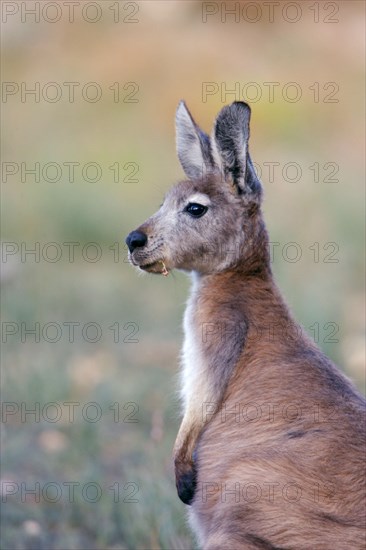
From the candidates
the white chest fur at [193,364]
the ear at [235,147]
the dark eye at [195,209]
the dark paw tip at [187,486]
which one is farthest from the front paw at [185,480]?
the ear at [235,147]

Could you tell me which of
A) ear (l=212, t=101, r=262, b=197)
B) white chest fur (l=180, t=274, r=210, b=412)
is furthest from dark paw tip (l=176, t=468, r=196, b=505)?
ear (l=212, t=101, r=262, b=197)

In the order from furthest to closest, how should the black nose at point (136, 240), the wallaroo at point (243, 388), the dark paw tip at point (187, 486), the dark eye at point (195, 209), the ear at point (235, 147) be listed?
the dark eye at point (195, 209), the black nose at point (136, 240), the ear at point (235, 147), the dark paw tip at point (187, 486), the wallaroo at point (243, 388)

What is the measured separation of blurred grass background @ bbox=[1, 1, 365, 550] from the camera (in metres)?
6.73

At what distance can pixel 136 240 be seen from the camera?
4.96 metres

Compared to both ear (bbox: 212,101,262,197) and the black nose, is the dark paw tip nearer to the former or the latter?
the black nose

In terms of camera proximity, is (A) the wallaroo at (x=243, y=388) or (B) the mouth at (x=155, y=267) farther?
(B) the mouth at (x=155, y=267)

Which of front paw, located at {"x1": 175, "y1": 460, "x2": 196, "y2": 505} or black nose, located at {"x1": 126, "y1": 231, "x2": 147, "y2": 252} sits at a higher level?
black nose, located at {"x1": 126, "y1": 231, "x2": 147, "y2": 252}

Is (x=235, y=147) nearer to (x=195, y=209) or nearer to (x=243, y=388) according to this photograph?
(x=195, y=209)

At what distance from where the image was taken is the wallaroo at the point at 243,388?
4035 millimetres

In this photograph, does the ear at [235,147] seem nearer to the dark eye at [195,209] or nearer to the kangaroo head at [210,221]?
the kangaroo head at [210,221]

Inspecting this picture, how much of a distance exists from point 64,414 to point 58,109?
14.2 meters

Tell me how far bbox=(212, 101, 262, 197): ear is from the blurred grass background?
141 centimetres

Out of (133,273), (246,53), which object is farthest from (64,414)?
(246,53)

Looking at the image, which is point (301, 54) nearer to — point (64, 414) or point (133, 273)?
point (133, 273)
